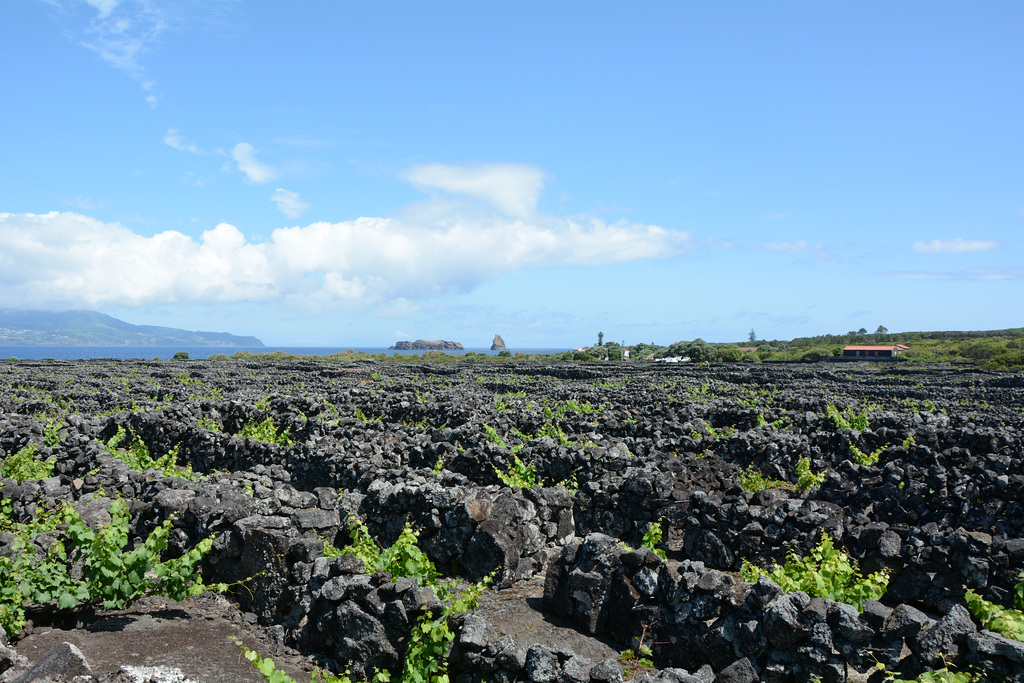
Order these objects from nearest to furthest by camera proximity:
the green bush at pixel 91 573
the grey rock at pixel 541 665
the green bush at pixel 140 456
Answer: the grey rock at pixel 541 665, the green bush at pixel 91 573, the green bush at pixel 140 456

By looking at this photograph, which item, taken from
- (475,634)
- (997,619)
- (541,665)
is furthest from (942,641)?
(475,634)

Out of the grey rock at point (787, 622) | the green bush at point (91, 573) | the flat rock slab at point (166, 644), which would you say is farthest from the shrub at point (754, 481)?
the green bush at point (91, 573)

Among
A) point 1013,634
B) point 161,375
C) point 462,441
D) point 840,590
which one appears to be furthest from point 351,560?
point 161,375

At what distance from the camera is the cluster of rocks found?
5.88 metres

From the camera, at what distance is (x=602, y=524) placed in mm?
11211

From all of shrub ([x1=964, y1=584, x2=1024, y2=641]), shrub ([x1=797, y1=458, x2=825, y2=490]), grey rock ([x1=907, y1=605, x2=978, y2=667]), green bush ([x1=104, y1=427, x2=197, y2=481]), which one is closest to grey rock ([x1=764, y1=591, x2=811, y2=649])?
grey rock ([x1=907, y1=605, x2=978, y2=667])

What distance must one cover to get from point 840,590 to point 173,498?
32.5ft

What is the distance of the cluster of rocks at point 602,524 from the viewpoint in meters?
5.88

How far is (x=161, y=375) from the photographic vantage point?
48.9 metres

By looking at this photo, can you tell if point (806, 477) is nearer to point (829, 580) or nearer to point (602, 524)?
point (602, 524)

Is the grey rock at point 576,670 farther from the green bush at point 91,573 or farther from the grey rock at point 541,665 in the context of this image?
the green bush at point 91,573

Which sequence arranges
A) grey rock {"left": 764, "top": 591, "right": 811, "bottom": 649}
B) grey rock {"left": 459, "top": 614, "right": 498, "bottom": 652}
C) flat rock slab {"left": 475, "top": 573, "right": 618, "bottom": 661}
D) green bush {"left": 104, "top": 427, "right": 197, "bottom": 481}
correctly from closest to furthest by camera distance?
grey rock {"left": 764, "top": 591, "right": 811, "bottom": 649}
grey rock {"left": 459, "top": 614, "right": 498, "bottom": 652}
flat rock slab {"left": 475, "top": 573, "right": 618, "bottom": 661}
green bush {"left": 104, "top": 427, "right": 197, "bottom": 481}

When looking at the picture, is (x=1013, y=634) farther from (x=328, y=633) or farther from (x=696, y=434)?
(x=696, y=434)

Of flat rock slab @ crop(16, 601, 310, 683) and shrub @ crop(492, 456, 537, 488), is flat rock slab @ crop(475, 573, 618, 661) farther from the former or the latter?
shrub @ crop(492, 456, 537, 488)
